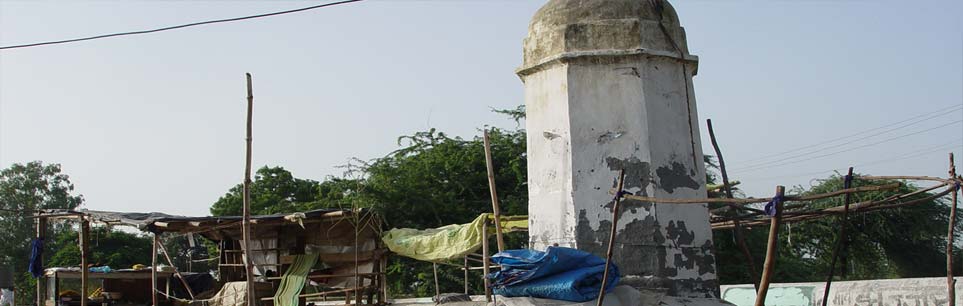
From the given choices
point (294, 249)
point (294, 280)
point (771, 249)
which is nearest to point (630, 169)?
point (771, 249)

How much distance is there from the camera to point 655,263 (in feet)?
28.6

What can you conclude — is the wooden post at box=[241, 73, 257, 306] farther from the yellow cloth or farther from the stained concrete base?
the stained concrete base

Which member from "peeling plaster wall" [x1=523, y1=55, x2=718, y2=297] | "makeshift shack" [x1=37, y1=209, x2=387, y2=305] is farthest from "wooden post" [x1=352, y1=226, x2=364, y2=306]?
"peeling plaster wall" [x1=523, y1=55, x2=718, y2=297]

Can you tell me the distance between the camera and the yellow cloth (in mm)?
12758

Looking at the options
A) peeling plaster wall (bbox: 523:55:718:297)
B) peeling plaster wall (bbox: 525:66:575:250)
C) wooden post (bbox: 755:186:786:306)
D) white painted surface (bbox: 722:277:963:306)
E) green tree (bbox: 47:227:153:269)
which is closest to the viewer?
wooden post (bbox: 755:186:786:306)

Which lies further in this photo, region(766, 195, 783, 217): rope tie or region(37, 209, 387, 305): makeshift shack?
region(37, 209, 387, 305): makeshift shack

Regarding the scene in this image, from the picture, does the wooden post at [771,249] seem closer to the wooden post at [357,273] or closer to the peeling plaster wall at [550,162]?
the peeling plaster wall at [550,162]

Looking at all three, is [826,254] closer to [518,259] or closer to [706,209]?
[706,209]

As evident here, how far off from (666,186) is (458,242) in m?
4.49

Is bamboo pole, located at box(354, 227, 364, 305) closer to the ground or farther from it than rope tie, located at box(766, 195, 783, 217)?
closer to the ground

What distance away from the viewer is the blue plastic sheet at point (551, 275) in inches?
303

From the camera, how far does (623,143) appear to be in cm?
895

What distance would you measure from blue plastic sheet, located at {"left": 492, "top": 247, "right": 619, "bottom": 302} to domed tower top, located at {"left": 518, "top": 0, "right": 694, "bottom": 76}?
7.17 ft

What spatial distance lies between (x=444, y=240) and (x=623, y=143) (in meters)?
4.65
